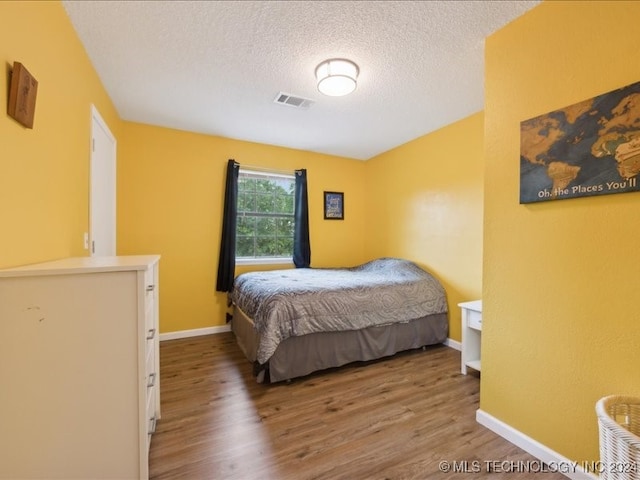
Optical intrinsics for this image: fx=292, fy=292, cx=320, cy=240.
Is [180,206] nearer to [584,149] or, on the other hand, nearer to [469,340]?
[469,340]

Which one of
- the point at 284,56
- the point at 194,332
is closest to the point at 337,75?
the point at 284,56

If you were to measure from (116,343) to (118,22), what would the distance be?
1842 mm

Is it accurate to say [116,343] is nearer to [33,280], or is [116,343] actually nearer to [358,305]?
[33,280]

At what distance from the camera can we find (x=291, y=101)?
2715 mm

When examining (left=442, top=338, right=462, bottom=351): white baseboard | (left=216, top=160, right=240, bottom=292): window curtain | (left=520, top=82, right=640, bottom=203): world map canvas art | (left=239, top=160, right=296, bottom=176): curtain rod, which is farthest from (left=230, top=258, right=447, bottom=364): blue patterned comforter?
(left=520, top=82, right=640, bottom=203): world map canvas art

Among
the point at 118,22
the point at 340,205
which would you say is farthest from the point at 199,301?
the point at 118,22

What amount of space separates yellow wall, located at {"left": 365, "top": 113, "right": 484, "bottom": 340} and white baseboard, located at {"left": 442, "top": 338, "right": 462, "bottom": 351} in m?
0.06

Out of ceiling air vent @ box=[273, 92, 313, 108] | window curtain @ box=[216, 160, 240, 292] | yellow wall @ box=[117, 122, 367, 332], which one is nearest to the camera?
ceiling air vent @ box=[273, 92, 313, 108]

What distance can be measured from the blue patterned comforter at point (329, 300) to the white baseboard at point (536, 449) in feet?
3.78

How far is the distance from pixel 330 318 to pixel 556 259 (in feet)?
5.45

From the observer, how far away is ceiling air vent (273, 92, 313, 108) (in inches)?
103

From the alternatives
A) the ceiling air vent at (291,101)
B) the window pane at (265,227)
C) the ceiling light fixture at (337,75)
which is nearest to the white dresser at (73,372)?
the ceiling light fixture at (337,75)

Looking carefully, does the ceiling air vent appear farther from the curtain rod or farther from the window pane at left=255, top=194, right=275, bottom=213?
the window pane at left=255, top=194, right=275, bottom=213

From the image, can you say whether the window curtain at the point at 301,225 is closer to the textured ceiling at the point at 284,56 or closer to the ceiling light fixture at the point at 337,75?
the textured ceiling at the point at 284,56
